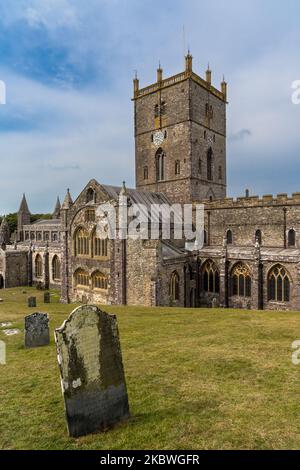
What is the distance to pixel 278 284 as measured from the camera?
72.5 ft

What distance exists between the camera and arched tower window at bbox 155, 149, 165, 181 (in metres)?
33.8

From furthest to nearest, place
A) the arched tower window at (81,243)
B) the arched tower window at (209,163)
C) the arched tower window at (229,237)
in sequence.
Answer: the arched tower window at (209,163) → the arched tower window at (229,237) → the arched tower window at (81,243)

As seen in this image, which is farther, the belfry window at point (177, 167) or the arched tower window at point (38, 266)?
the arched tower window at point (38, 266)

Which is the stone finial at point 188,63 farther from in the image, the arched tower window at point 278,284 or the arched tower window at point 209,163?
the arched tower window at point 278,284

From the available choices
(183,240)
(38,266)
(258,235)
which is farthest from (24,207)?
(258,235)

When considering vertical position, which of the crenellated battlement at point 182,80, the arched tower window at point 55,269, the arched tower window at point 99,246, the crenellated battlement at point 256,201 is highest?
the crenellated battlement at point 182,80

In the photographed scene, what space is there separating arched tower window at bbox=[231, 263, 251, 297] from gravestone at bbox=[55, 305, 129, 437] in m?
19.6

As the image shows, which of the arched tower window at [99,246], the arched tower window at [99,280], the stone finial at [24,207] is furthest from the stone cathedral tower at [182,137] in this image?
the stone finial at [24,207]

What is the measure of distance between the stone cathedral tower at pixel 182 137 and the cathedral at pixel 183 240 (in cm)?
11

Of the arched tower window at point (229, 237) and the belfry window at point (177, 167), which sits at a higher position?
the belfry window at point (177, 167)

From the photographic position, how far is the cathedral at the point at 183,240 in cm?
2245

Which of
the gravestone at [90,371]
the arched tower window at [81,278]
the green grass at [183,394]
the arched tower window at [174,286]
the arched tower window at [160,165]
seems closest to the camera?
the green grass at [183,394]

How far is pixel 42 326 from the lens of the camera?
1112 cm

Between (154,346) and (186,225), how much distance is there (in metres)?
21.2
